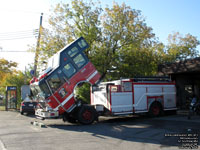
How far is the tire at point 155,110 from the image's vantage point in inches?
575

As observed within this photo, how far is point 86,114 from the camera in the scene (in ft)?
40.9

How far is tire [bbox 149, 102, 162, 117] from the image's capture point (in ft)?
47.9

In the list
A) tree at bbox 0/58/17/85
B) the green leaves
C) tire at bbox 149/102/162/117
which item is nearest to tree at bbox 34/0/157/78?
the green leaves

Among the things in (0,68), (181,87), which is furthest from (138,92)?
(0,68)

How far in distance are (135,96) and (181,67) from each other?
20.8 ft

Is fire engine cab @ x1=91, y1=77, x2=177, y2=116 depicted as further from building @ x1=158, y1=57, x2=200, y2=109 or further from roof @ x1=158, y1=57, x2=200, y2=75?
building @ x1=158, y1=57, x2=200, y2=109

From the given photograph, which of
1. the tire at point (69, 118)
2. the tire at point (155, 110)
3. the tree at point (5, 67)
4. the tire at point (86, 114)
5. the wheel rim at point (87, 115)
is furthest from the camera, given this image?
the tree at point (5, 67)

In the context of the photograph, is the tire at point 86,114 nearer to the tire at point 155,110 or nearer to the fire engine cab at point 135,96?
the fire engine cab at point 135,96

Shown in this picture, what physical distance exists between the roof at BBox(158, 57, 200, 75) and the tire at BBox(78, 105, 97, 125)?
866cm

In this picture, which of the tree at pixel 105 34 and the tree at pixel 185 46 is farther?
the tree at pixel 185 46

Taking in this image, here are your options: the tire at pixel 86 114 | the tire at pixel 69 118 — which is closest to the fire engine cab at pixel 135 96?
the tire at pixel 86 114

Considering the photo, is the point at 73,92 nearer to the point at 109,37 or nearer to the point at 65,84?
the point at 65,84

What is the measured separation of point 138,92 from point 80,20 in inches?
364

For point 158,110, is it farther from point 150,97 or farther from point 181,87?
point 181,87
